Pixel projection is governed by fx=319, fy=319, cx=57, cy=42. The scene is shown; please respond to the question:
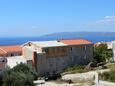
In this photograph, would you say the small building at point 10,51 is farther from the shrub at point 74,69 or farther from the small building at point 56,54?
the shrub at point 74,69

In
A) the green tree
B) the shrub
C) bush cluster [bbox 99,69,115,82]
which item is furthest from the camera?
the green tree

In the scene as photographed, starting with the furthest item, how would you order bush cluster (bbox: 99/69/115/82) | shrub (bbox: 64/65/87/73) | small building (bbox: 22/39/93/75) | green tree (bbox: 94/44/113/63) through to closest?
green tree (bbox: 94/44/113/63)
shrub (bbox: 64/65/87/73)
small building (bbox: 22/39/93/75)
bush cluster (bbox: 99/69/115/82)

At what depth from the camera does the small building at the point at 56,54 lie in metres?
59.8

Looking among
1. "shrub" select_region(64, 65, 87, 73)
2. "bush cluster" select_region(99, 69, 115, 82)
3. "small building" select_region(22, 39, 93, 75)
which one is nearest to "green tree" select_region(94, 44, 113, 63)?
"small building" select_region(22, 39, 93, 75)

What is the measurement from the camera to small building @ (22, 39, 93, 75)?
59.8 metres

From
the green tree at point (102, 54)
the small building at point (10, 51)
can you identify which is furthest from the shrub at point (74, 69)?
the small building at point (10, 51)

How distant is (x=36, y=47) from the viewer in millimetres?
62094

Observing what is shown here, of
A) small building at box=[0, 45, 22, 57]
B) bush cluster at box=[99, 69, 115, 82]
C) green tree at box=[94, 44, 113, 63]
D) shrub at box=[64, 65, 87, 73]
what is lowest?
shrub at box=[64, 65, 87, 73]

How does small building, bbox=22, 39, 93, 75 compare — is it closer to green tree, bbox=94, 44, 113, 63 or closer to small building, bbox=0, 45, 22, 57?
green tree, bbox=94, 44, 113, 63

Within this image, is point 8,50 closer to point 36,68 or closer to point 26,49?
point 26,49

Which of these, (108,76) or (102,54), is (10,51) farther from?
(108,76)

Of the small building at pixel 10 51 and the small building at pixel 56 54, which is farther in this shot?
the small building at pixel 10 51

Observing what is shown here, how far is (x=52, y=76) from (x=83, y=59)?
13.9 meters

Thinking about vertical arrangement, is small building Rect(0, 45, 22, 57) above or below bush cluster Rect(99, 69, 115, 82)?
above
